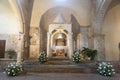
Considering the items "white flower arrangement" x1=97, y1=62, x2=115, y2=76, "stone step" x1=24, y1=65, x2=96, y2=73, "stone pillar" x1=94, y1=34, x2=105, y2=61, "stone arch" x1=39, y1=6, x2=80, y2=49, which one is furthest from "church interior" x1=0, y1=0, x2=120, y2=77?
"white flower arrangement" x1=97, y1=62, x2=115, y2=76

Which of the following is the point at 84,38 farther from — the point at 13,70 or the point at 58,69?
the point at 13,70

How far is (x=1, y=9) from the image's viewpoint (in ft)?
39.7

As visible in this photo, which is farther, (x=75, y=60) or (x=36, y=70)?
(x=75, y=60)

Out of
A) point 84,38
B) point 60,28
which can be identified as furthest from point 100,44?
point 60,28

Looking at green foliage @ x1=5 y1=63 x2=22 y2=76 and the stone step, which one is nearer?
green foliage @ x1=5 y1=63 x2=22 y2=76

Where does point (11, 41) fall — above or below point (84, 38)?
below

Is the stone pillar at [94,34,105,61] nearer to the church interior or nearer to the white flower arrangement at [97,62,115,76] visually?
the church interior

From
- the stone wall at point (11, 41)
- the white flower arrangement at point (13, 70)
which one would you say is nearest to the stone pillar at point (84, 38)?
the stone wall at point (11, 41)

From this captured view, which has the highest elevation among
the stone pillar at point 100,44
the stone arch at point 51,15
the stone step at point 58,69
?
the stone arch at point 51,15

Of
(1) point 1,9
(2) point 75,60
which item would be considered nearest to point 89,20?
(2) point 75,60

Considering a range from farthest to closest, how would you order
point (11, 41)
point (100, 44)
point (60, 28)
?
point (11, 41) < point (60, 28) < point (100, 44)

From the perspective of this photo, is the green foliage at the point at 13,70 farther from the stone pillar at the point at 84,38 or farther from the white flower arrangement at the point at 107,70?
the stone pillar at the point at 84,38

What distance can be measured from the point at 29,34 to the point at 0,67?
4546 millimetres

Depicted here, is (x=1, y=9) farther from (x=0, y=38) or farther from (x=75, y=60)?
(x=75, y=60)
